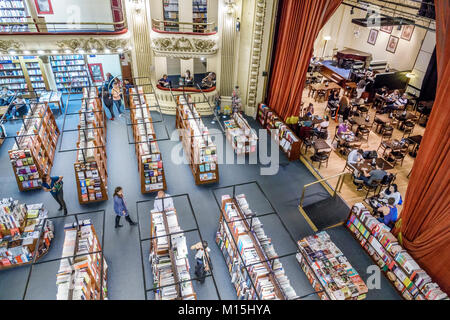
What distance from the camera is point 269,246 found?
678 centimetres

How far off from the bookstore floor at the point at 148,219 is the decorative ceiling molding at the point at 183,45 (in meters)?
3.22

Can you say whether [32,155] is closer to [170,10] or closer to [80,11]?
[80,11]

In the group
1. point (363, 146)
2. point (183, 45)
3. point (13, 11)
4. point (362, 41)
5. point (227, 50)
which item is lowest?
point (363, 146)

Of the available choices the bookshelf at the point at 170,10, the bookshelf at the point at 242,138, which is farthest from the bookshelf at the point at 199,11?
the bookshelf at the point at 242,138

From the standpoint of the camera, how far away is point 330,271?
7.09 meters

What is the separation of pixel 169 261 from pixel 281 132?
703 cm

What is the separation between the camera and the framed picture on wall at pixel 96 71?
1619 centimetres

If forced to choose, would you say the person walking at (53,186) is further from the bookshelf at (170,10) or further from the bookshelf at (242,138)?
the bookshelf at (170,10)

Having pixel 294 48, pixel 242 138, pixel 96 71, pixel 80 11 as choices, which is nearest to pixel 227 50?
pixel 294 48

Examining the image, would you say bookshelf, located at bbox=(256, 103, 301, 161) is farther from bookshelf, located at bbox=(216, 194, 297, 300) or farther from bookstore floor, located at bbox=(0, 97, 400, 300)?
bookshelf, located at bbox=(216, 194, 297, 300)

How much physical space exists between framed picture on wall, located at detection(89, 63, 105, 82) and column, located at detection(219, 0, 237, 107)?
6.67 meters

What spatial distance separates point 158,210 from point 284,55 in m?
7.80

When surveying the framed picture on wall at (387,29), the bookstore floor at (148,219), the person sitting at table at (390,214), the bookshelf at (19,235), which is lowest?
the bookstore floor at (148,219)
